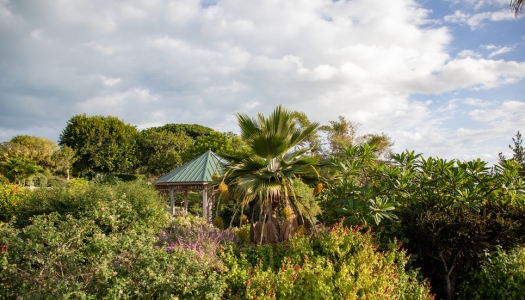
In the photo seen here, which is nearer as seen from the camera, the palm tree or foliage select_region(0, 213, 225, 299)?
foliage select_region(0, 213, 225, 299)

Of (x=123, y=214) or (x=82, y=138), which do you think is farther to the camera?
(x=82, y=138)

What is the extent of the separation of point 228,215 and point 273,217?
8.63 meters

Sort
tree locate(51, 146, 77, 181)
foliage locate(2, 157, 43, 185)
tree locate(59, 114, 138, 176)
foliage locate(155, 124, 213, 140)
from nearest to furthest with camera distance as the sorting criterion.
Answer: foliage locate(2, 157, 43, 185), tree locate(51, 146, 77, 181), tree locate(59, 114, 138, 176), foliage locate(155, 124, 213, 140)

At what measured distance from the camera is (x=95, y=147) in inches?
1634

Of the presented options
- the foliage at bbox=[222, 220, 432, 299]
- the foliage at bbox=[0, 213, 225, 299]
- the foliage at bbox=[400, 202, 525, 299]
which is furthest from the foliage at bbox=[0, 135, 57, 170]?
the foliage at bbox=[400, 202, 525, 299]

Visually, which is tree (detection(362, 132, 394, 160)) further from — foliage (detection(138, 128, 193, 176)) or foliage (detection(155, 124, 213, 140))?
foliage (detection(155, 124, 213, 140))

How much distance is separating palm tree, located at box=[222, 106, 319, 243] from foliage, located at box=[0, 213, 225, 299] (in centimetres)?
179

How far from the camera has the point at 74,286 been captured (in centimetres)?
391

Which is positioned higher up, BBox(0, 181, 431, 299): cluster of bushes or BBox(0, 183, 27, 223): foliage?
BBox(0, 183, 27, 223): foliage

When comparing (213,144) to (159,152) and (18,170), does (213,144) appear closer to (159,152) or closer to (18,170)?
(159,152)

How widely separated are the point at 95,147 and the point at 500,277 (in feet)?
137

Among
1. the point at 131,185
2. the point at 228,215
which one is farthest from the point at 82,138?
the point at 131,185

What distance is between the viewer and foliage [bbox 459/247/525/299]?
602 cm

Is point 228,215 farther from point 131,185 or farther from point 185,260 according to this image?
point 185,260
